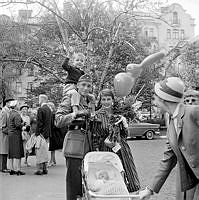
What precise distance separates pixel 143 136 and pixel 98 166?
806 inches

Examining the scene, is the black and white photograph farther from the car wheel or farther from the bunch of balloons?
the car wheel

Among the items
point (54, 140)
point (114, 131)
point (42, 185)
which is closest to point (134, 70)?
point (114, 131)

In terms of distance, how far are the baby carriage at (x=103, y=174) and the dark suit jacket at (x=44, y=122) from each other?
5.38 m

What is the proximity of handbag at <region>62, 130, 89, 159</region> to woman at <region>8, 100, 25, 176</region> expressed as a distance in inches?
206

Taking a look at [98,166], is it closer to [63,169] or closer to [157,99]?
[157,99]

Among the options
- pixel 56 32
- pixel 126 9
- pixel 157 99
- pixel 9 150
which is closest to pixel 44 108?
pixel 9 150

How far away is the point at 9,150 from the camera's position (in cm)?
958

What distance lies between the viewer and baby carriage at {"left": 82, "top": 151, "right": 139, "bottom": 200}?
4117mm

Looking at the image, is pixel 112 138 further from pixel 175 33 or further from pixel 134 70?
pixel 175 33

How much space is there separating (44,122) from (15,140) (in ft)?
2.69

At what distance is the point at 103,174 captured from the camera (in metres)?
4.46

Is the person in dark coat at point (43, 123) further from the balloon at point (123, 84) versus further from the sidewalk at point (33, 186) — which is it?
the balloon at point (123, 84)

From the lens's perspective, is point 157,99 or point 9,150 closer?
point 157,99

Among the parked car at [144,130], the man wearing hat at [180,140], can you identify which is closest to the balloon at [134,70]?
the man wearing hat at [180,140]
